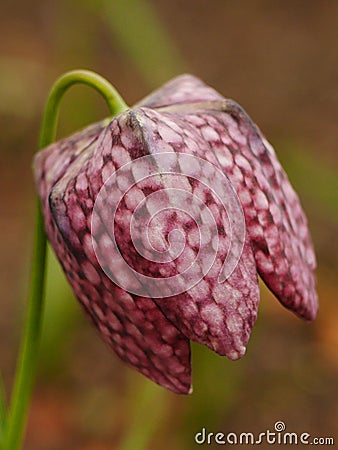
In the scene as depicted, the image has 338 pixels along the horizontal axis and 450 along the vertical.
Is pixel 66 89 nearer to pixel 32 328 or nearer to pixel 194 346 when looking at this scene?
pixel 32 328

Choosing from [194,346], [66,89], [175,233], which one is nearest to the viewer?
[175,233]

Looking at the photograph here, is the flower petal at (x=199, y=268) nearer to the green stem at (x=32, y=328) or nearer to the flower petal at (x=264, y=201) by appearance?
the flower petal at (x=264, y=201)

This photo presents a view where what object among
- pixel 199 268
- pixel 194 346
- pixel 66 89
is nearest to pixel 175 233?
pixel 199 268

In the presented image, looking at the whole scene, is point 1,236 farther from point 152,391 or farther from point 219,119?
point 219,119

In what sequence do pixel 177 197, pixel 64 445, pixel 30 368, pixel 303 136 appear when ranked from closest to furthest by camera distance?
pixel 177 197, pixel 30 368, pixel 64 445, pixel 303 136

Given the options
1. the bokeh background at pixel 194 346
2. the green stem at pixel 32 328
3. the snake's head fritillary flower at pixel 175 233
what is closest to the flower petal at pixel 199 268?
the snake's head fritillary flower at pixel 175 233

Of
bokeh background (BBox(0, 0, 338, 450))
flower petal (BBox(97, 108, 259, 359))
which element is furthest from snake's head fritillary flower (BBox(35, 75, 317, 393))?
bokeh background (BBox(0, 0, 338, 450))

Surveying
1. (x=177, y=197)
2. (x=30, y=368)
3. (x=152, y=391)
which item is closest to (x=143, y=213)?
(x=177, y=197)
